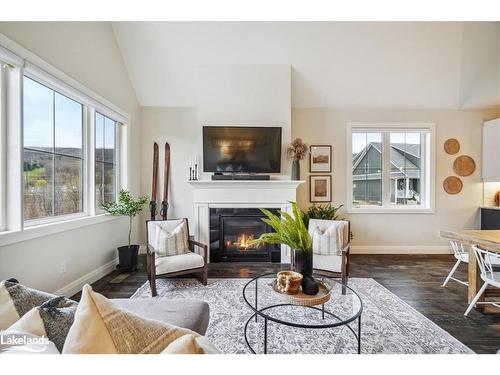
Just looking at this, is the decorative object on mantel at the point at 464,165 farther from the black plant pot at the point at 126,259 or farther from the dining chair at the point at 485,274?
the black plant pot at the point at 126,259

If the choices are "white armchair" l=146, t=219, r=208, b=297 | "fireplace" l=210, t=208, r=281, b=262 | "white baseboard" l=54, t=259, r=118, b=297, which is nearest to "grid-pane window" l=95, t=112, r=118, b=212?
"white baseboard" l=54, t=259, r=118, b=297

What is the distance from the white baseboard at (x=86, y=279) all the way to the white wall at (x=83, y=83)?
13 mm

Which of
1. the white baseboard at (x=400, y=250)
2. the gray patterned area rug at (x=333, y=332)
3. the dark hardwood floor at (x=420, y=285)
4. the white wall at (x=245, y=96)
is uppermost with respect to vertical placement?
the white wall at (x=245, y=96)

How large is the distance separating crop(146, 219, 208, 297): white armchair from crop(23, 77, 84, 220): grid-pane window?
98cm

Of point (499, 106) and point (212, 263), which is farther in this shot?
point (499, 106)

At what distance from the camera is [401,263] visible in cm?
369

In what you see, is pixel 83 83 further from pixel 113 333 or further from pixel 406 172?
pixel 406 172

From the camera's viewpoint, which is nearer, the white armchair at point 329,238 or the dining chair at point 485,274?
the dining chair at point 485,274

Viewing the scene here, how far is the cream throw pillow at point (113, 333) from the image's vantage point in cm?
65

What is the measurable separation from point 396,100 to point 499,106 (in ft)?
6.10

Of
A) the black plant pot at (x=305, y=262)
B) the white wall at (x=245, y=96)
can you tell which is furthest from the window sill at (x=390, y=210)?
the black plant pot at (x=305, y=262)

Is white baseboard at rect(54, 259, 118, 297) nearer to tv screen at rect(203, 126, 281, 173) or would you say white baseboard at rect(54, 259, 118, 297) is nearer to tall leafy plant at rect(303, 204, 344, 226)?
tv screen at rect(203, 126, 281, 173)

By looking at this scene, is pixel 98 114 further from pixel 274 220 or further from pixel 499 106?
pixel 499 106
